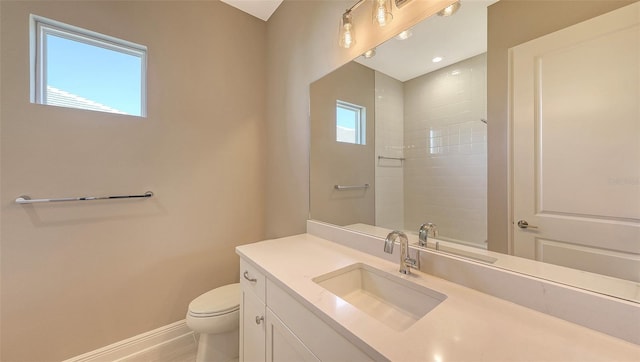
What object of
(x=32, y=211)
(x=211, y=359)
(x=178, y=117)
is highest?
(x=178, y=117)

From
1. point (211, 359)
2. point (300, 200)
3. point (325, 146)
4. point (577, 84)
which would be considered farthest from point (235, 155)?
point (577, 84)

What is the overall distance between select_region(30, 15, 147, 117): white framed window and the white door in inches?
86.2

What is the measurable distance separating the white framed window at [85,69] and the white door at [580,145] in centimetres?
219

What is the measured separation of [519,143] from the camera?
78 cm

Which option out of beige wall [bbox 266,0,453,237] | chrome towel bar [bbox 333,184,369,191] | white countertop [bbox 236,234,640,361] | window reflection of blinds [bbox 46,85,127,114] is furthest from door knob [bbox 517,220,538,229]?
window reflection of blinds [bbox 46,85,127,114]

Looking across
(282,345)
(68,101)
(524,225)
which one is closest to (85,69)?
(68,101)

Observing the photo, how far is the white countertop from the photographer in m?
0.52

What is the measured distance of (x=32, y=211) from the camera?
1.30 meters

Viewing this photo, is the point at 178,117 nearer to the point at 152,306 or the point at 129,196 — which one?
the point at 129,196

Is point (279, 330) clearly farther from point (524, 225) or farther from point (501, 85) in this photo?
point (501, 85)

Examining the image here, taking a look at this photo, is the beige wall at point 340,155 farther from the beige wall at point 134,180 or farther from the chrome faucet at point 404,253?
the beige wall at point 134,180

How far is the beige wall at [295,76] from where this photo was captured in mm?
1403

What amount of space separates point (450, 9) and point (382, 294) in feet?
4.06

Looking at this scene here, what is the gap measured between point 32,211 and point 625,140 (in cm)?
258
